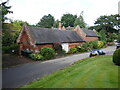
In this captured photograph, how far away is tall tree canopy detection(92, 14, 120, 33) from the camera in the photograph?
71188 millimetres

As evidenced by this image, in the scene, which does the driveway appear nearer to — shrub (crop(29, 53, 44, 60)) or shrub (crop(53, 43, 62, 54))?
shrub (crop(29, 53, 44, 60))

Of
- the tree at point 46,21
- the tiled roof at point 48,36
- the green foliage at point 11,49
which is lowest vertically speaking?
the green foliage at point 11,49

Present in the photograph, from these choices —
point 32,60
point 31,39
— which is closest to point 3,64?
point 32,60

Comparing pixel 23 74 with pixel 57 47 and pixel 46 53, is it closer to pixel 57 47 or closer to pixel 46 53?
pixel 46 53

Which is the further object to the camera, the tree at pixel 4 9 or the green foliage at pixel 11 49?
the green foliage at pixel 11 49

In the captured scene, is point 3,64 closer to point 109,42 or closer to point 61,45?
point 61,45

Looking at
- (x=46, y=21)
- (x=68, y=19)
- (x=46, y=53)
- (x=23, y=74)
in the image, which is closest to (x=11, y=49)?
(x=46, y=53)

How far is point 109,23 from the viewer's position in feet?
237

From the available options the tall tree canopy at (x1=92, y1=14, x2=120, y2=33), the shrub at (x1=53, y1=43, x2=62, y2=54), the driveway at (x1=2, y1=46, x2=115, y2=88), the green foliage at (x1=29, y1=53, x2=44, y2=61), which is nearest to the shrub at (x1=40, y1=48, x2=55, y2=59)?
the green foliage at (x1=29, y1=53, x2=44, y2=61)

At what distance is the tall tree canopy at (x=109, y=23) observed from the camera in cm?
7119

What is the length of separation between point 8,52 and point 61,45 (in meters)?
12.4

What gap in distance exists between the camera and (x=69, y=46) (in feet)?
141

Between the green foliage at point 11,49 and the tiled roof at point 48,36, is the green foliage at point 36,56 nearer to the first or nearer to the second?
the green foliage at point 11,49

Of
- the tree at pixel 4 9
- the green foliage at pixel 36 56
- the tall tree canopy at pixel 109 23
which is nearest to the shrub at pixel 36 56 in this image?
the green foliage at pixel 36 56
